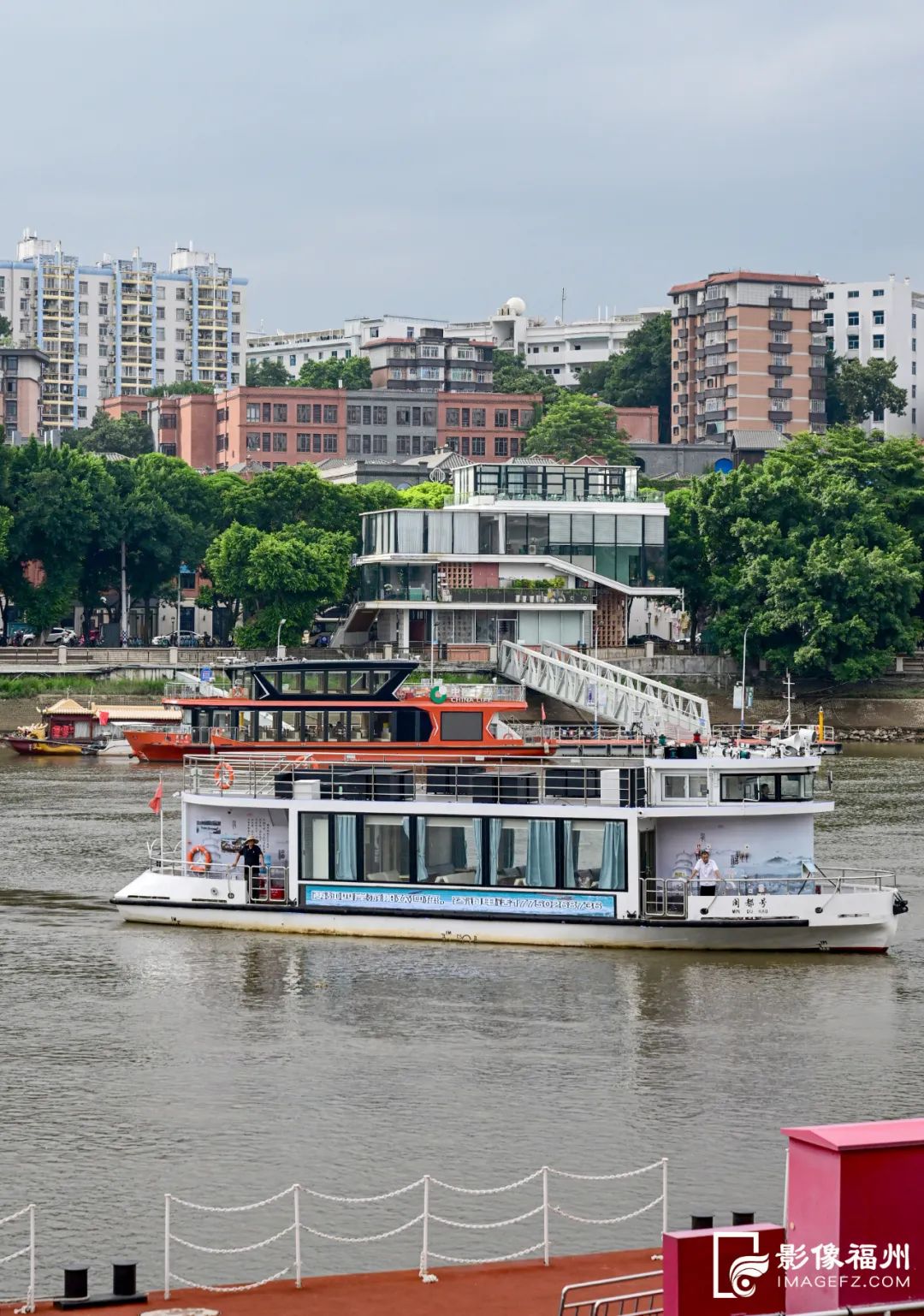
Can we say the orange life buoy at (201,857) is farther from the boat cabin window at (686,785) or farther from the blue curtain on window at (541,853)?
the boat cabin window at (686,785)

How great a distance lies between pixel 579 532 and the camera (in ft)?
377

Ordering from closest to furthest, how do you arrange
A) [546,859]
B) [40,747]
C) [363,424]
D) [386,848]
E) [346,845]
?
1. [546,859]
2. [346,845]
3. [386,848]
4. [40,747]
5. [363,424]

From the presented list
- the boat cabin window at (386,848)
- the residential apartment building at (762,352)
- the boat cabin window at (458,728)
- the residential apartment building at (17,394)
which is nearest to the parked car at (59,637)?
the boat cabin window at (458,728)

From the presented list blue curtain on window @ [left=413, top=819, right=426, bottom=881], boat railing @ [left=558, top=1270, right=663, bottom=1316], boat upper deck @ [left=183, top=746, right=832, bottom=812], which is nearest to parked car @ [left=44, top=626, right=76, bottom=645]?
boat upper deck @ [left=183, top=746, right=832, bottom=812]

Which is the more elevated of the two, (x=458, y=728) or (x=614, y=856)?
(x=458, y=728)

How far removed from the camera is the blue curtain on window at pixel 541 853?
1757 inches

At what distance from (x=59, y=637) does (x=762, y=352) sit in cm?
8618

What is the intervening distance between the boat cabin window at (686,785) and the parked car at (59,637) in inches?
3410

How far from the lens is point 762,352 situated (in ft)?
640

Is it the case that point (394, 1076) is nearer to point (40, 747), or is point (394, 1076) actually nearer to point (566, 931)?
point (566, 931)

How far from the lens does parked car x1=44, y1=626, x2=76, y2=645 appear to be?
130500 mm

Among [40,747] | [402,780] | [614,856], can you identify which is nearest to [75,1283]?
[614,856]

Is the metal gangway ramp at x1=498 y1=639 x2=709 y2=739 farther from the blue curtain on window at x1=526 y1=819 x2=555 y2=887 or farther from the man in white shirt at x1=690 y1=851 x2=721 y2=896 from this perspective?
the man in white shirt at x1=690 y1=851 x2=721 y2=896

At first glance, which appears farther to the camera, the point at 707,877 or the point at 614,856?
the point at 614,856
